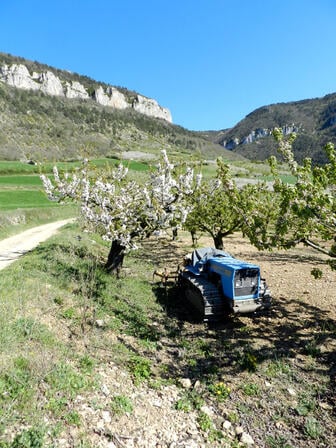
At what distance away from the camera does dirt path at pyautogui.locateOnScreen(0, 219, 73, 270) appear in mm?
16547

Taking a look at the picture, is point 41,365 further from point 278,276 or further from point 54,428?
point 278,276

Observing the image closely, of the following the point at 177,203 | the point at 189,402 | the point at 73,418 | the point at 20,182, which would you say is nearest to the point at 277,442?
the point at 189,402

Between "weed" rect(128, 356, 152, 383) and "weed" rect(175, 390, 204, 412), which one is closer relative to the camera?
"weed" rect(175, 390, 204, 412)

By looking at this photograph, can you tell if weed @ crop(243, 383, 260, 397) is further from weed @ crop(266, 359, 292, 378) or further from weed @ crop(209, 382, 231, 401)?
weed @ crop(266, 359, 292, 378)

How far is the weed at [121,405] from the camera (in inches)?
274

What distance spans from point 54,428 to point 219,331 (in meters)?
7.77

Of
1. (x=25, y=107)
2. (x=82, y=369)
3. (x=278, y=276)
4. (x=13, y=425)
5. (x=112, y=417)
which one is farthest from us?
(x=25, y=107)

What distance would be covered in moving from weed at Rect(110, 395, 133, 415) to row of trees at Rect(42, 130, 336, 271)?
657 centimetres

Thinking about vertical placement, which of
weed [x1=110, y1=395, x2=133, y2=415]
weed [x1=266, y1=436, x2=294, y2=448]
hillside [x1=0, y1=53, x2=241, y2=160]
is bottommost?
weed [x1=266, y1=436, x2=294, y2=448]

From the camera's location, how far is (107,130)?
166750mm

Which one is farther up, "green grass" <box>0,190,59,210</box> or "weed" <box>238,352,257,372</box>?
"green grass" <box>0,190,59,210</box>

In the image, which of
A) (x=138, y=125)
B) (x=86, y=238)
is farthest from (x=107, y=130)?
(x=86, y=238)

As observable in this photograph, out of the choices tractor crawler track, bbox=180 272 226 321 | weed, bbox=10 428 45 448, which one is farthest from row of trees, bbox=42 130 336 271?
weed, bbox=10 428 45 448

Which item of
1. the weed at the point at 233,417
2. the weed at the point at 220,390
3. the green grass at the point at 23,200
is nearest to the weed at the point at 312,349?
the weed at the point at 220,390
